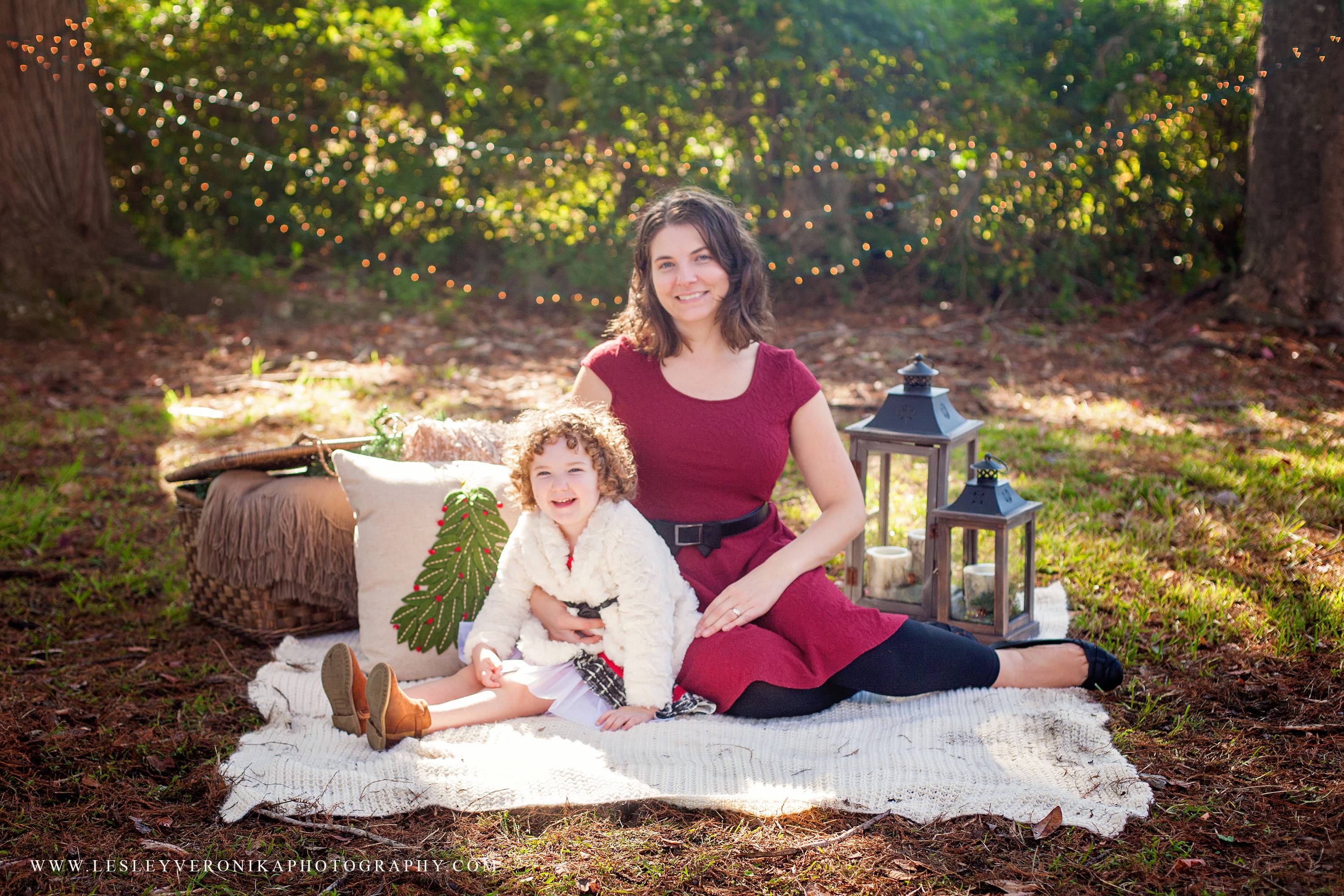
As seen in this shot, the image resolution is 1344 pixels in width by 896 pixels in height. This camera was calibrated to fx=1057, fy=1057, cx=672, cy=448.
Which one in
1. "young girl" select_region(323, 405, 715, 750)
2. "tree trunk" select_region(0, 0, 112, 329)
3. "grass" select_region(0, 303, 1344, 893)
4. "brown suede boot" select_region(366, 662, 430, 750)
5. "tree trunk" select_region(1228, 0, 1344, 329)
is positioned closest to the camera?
"grass" select_region(0, 303, 1344, 893)

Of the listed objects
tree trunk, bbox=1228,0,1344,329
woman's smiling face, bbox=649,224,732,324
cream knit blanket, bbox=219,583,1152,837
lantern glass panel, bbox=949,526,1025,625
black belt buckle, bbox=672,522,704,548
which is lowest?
cream knit blanket, bbox=219,583,1152,837

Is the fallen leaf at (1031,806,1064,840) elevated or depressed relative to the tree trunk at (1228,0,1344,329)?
depressed

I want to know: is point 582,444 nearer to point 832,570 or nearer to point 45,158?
point 832,570

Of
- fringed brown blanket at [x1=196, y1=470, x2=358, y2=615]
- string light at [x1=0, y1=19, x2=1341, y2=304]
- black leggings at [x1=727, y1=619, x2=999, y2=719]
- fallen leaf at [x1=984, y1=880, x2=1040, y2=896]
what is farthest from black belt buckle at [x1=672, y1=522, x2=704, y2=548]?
string light at [x1=0, y1=19, x2=1341, y2=304]

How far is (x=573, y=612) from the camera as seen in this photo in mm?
2703

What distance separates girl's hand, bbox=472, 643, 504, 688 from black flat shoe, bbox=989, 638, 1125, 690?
1.28 metres

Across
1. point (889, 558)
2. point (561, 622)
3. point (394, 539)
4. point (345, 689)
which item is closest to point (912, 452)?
point (889, 558)

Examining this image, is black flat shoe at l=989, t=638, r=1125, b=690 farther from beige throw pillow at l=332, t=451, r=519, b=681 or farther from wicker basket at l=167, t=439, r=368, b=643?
wicker basket at l=167, t=439, r=368, b=643

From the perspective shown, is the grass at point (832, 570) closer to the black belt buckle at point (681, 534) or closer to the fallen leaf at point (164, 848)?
the fallen leaf at point (164, 848)

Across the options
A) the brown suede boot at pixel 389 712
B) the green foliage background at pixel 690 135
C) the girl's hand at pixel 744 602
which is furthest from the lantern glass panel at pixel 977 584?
the green foliage background at pixel 690 135

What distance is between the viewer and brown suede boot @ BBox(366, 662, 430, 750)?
243 centimetres

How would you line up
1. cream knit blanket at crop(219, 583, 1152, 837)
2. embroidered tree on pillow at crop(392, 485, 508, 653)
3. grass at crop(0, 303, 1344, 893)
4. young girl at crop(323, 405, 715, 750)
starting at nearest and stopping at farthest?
grass at crop(0, 303, 1344, 893)
cream knit blanket at crop(219, 583, 1152, 837)
young girl at crop(323, 405, 715, 750)
embroidered tree on pillow at crop(392, 485, 508, 653)

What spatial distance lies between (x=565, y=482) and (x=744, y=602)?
0.54 metres

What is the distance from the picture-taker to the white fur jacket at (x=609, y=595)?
2570 mm
